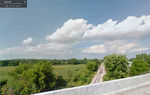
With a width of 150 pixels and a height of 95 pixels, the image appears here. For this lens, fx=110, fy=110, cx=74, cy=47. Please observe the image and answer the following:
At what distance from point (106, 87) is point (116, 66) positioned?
24.0 metres

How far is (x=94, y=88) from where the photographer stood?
3.45 metres

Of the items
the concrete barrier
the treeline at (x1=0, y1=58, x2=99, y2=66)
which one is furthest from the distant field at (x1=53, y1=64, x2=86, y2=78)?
the concrete barrier

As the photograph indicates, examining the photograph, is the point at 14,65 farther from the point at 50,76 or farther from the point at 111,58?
the point at 111,58

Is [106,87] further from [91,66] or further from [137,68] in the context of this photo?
[91,66]

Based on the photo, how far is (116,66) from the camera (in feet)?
85.0

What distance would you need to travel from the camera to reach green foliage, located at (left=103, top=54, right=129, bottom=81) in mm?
25375

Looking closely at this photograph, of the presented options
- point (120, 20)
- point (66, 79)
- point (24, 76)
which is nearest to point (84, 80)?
point (66, 79)

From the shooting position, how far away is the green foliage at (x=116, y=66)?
25375 mm

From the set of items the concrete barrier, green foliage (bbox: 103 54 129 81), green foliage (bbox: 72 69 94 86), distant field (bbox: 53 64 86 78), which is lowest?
green foliage (bbox: 72 69 94 86)

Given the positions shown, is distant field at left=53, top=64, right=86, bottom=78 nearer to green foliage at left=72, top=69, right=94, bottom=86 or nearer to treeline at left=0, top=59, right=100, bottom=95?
green foliage at left=72, top=69, right=94, bottom=86

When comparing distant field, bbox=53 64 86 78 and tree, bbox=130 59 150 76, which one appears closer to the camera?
tree, bbox=130 59 150 76

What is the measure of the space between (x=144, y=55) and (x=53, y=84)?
1829 inches

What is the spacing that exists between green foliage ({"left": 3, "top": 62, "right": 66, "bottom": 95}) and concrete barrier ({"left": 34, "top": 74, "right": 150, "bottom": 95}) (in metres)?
26.2

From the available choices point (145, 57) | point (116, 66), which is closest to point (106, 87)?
point (116, 66)
